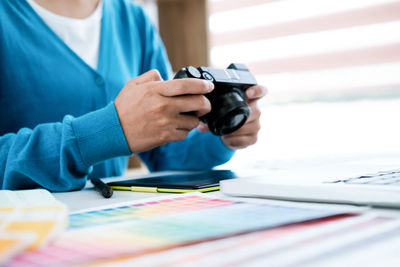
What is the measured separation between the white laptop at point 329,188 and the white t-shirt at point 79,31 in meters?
0.64

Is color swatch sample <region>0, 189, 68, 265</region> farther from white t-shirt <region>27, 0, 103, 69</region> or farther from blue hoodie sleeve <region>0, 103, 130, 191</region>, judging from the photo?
white t-shirt <region>27, 0, 103, 69</region>

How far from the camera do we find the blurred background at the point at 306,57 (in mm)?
1675

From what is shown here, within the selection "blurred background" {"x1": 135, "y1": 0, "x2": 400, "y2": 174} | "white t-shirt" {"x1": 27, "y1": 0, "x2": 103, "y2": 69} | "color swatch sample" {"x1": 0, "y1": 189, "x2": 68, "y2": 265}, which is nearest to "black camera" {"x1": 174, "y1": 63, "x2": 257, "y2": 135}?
"color swatch sample" {"x1": 0, "y1": 189, "x2": 68, "y2": 265}

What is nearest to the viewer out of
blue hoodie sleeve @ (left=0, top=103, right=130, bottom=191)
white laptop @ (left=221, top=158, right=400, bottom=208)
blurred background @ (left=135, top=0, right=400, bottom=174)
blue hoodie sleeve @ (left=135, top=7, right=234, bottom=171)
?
white laptop @ (left=221, top=158, right=400, bottom=208)

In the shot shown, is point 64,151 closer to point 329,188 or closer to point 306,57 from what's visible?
point 329,188

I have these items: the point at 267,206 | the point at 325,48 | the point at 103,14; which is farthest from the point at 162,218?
the point at 325,48

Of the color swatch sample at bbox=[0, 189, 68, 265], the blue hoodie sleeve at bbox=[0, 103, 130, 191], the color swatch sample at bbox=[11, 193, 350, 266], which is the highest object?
the blue hoodie sleeve at bbox=[0, 103, 130, 191]

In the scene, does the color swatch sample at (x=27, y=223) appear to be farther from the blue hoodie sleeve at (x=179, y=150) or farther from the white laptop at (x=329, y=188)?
the blue hoodie sleeve at (x=179, y=150)

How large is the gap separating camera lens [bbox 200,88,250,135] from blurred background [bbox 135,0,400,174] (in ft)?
2.82

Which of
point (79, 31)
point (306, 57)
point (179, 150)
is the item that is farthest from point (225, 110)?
point (306, 57)

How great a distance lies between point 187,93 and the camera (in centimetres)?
63

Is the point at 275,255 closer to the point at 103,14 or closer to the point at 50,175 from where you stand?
the point at 50,175

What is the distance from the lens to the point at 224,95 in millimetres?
670

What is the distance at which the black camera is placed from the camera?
2.12ft
